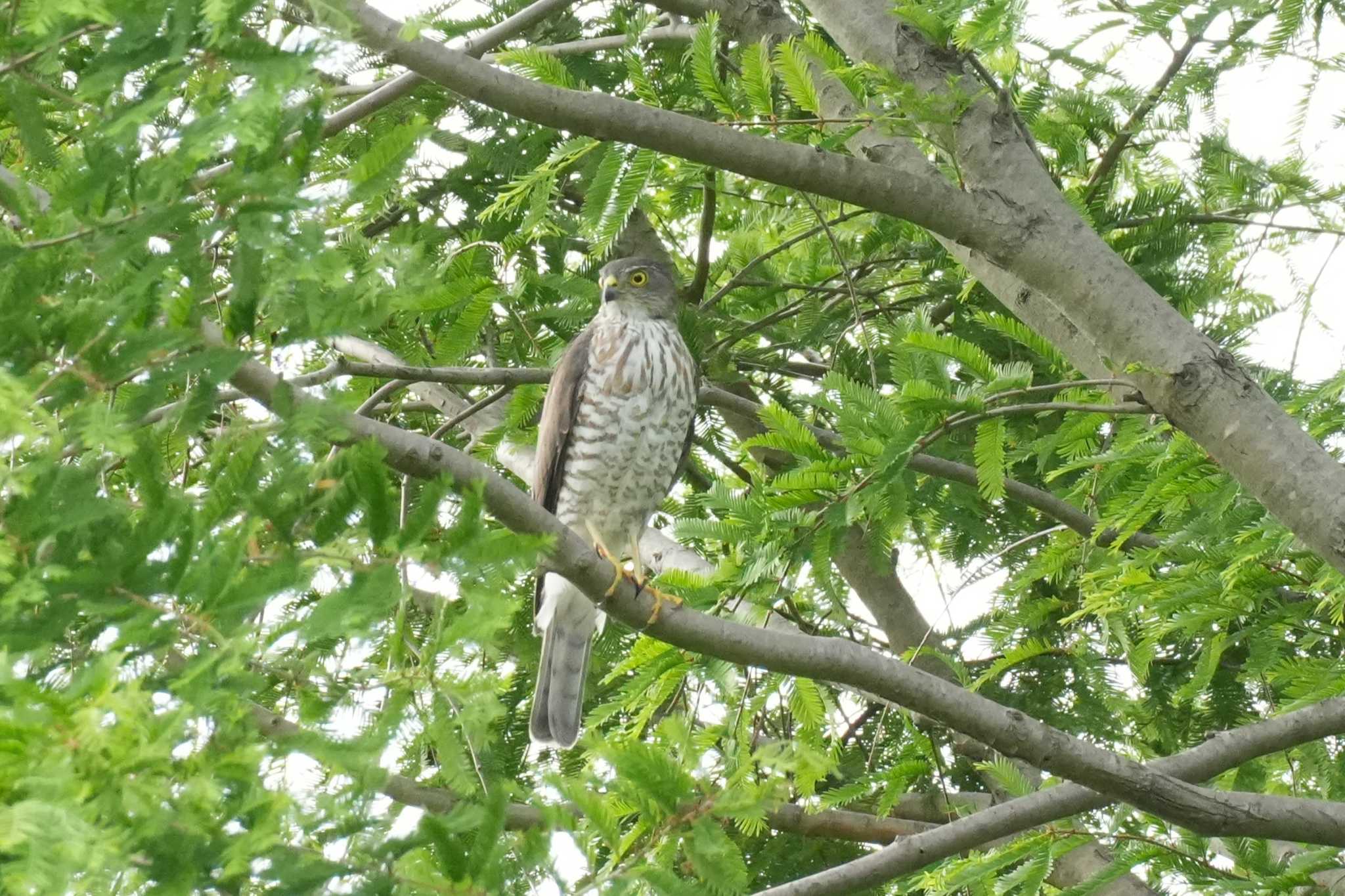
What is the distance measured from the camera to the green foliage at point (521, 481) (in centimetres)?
151

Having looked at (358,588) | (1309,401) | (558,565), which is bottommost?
(358,588)


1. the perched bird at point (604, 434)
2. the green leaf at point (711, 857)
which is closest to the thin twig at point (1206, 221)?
the perched bird at point (604, 434)

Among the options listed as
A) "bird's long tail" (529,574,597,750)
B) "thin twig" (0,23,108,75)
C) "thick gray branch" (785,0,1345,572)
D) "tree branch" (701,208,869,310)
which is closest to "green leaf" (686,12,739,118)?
"thick gray branch" (785,0,1345,572)

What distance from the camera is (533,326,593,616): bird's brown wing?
508cm

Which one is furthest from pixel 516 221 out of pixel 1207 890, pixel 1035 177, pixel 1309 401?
pixel 1207 890

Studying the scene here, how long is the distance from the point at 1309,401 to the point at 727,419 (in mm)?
2939

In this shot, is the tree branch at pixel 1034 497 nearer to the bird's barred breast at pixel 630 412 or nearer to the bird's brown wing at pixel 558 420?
the bird's barred breast at pixel 630 412

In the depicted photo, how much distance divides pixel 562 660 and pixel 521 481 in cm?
A: 104

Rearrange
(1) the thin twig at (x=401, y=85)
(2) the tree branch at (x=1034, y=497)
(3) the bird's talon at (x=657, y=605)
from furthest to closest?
(2) the tree branch at (x=1034, y=497) → (1) the thin twig at (x=401, y=85) → (3) the bird's talon at (x=657, y=605)

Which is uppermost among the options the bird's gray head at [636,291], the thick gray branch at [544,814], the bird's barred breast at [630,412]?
the bird's gray head at [636,291]

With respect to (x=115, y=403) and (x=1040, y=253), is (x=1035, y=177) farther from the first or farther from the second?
(x=115, y=403)

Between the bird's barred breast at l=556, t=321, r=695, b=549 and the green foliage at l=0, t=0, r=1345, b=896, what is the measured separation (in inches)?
6.3

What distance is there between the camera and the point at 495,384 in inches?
155

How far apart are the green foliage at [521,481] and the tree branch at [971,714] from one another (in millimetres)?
193
